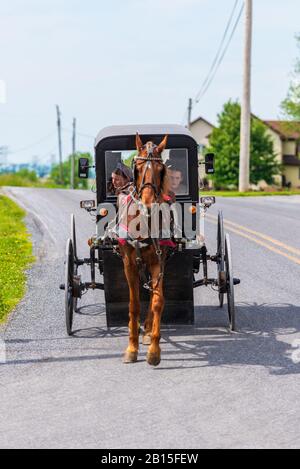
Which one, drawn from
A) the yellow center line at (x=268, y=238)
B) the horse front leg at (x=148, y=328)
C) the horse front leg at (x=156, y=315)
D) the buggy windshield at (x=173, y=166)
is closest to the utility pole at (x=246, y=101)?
the yellow center line at (x=268, y=238)

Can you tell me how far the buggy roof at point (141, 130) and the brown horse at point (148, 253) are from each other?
1571mm

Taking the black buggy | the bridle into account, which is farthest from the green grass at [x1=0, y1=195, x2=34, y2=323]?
the bridle

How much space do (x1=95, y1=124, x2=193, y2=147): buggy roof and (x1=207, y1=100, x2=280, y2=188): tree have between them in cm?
7212

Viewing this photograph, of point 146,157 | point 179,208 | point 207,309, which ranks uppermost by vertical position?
point 146,157

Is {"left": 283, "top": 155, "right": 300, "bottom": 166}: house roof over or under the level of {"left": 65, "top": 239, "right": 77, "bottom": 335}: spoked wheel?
over

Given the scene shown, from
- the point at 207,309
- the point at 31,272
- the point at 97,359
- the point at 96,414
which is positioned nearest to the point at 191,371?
the point at 97,359

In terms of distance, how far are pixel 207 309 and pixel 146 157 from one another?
3606 millimetres

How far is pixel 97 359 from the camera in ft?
26.3

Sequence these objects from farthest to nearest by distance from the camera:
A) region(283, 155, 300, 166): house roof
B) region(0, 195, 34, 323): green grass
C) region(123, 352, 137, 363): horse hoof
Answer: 1. region(283, 155, 300, 166): house roof
2. region(0, 195, 34, 323): green grass
3. region(123, 352, 137, 363): horse hoof

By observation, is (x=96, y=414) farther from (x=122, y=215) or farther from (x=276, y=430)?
(x=122, y=215)

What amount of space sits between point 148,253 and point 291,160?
85.0 metres

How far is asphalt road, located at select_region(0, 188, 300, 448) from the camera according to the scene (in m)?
5.68

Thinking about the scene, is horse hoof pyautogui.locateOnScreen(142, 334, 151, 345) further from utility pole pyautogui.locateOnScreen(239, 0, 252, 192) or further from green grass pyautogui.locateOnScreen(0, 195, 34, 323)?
utility pole pyautogui.locateOnScreen(239, 0, 252, 192)

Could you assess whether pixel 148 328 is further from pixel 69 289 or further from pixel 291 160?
pixel 291 160
